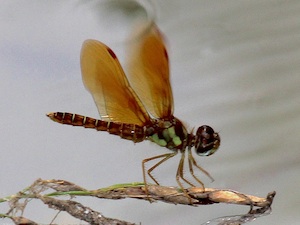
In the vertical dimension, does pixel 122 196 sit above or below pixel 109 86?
below

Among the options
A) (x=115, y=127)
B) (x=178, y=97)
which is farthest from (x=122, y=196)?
(x=178, y=97)

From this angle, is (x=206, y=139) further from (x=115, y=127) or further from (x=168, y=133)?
(x=115, y=127)

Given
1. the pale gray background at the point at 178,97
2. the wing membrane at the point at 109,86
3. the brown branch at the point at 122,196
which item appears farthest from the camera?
the pale gray background at the point at 178,97

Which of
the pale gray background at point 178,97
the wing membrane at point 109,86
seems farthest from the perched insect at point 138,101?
the pale gray background at point 178,97

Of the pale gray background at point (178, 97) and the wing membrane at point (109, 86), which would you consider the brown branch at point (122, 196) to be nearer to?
the wing membrane at point (109, 86)

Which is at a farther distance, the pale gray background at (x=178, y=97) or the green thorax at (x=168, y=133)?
the pale gray background at (x=178, y=97)

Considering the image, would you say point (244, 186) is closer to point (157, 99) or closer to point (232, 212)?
point (232, 212)

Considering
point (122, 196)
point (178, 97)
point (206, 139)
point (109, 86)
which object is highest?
point (178, 97)

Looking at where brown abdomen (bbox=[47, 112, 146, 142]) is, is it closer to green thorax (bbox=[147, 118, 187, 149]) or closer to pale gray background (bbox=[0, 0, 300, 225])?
green thorax (bbox=[147, 118, 187, 149])
